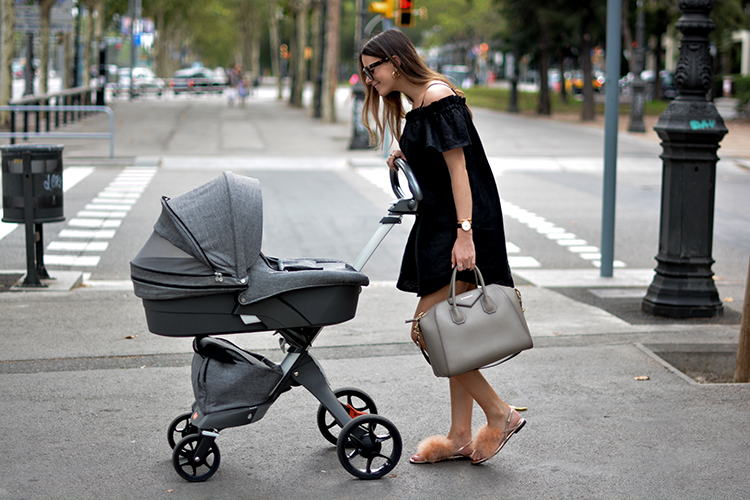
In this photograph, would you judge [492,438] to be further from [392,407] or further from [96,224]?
[96,224]

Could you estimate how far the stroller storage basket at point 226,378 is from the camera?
3773mm

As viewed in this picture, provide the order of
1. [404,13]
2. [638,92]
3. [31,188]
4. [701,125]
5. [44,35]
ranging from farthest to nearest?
[44,35] → [638,92] → [404,13] → [31,188] → [701,125]


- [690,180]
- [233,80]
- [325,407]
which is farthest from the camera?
[233,80]

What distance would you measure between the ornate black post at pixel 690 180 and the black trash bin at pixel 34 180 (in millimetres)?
4983

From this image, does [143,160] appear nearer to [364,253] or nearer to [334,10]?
[334,10]

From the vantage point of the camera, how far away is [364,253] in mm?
3854

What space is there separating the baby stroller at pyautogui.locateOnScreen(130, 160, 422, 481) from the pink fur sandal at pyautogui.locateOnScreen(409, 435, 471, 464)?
0.69 ft

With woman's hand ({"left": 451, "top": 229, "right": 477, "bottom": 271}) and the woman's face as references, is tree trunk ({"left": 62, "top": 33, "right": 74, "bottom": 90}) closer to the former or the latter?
the woman's face

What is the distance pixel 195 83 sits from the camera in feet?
186

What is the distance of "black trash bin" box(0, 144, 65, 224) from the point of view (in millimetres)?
7613

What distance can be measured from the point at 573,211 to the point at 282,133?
14.8m

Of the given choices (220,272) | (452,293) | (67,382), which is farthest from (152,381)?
(452,293)

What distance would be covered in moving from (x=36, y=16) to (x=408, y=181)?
26199 mm

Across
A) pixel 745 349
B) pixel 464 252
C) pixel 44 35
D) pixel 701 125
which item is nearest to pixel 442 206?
pixel 464 252
